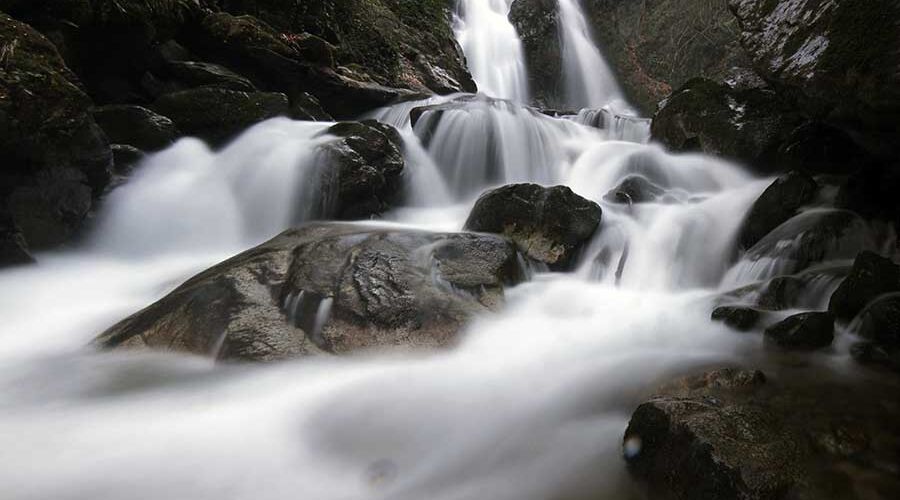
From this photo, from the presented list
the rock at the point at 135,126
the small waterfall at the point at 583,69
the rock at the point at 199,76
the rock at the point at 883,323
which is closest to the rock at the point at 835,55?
the rock at the point at 883,323

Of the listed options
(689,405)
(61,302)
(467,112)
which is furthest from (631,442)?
(467,112)

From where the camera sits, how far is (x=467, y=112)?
951 cm

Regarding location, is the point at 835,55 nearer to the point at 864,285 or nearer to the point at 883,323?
the point at 864,285

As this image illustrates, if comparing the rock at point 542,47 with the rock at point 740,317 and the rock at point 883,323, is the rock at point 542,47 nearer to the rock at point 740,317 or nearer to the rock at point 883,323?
the rock at point 740,317

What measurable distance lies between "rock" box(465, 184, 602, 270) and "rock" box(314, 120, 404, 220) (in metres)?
1.86

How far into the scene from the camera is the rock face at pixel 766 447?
1946 millimetres

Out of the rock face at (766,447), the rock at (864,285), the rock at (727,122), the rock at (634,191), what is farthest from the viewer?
the rock at (634,191)

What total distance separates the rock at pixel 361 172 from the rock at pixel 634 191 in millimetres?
3288

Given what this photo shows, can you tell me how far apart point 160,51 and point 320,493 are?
8.29 metres

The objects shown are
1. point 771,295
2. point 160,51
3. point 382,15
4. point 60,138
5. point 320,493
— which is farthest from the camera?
point 382,15

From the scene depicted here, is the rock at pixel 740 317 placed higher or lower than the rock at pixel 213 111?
lower

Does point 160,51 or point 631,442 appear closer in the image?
point 631,442

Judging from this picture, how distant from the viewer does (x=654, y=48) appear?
1948 centimetres

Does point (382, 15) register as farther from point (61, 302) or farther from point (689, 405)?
point (689, 405)
